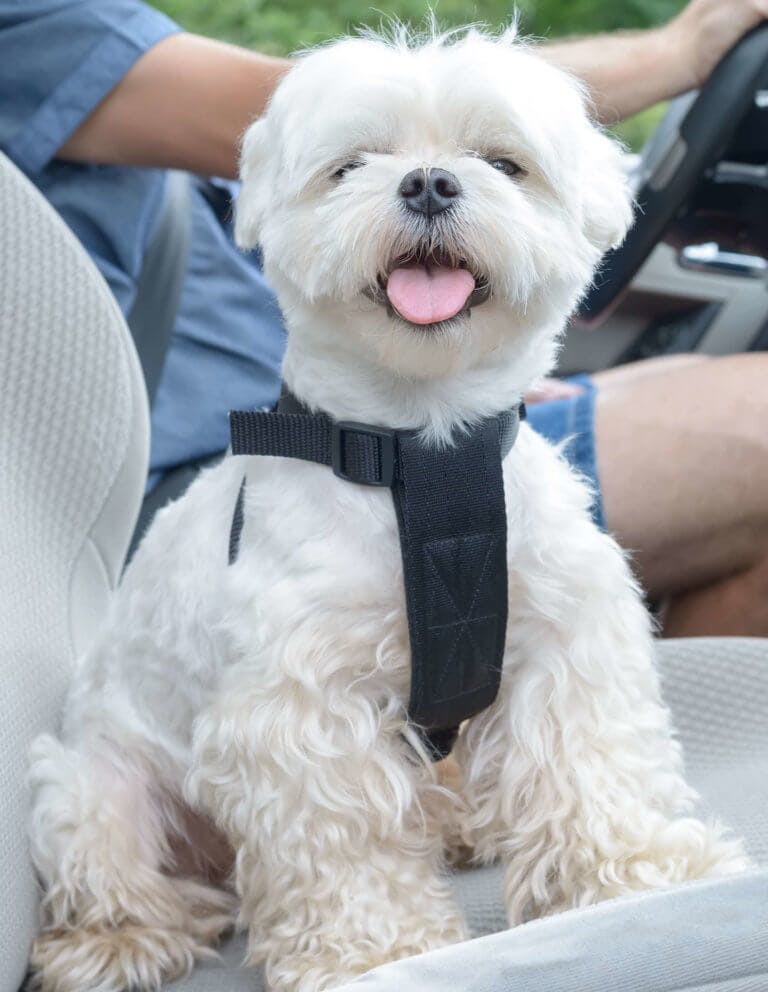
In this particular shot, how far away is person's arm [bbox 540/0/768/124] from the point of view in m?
1.99

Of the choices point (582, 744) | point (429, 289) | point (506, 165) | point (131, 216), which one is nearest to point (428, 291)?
point (429, 289)

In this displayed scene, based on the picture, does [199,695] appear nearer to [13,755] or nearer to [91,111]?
[13,755]

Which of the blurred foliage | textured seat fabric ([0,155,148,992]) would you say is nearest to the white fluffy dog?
textured seat fabric ([0,155,148,992])

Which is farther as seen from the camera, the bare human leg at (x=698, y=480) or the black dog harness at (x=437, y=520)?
A: the bare human leg at (x=698, y=480)

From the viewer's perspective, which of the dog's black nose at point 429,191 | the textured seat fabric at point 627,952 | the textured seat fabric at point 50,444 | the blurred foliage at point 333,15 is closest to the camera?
the textured seat fabric at point 627,952

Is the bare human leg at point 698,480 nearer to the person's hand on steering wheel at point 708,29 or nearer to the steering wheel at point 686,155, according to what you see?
the steering wheel at point 686,155

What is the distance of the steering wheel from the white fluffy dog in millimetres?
538

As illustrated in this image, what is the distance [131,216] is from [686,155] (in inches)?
37.0

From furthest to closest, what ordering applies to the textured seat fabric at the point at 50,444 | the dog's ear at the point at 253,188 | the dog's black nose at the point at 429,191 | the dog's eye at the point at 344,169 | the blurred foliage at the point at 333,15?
the blurred foliage at the point at 333,15 < the textured seat fabric at the point at 50,444 < the dog's ear at the point at 253,188 < the dog's eye at the point at 344,169 < the dog's black nose at the point at 429,191

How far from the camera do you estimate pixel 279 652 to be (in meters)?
1.35

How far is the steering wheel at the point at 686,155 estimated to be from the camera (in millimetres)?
1952

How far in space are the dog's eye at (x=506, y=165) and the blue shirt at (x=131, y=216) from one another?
2.92 ft

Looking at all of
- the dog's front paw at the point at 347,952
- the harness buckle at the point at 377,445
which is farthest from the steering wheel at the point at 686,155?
the dog's front paw at the point at 347,952

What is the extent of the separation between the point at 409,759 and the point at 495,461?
0.37 metres
